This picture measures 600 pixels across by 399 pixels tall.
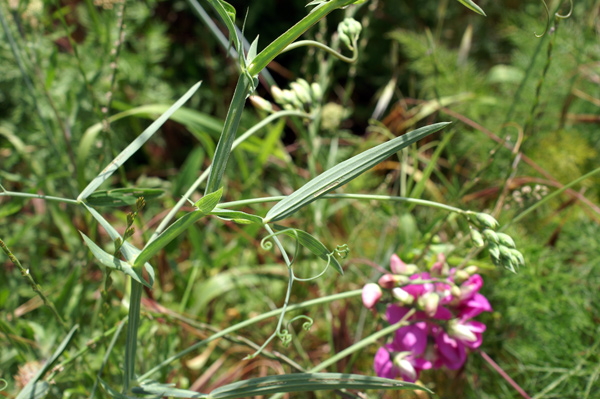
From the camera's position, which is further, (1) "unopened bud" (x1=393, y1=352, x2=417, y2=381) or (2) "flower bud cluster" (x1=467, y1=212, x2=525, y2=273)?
(1) "unopened bud" (x1=393, y1=352, x2=417, y2=381)

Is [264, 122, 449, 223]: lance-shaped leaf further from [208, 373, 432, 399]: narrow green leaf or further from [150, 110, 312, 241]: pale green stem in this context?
[208, 373, 432, 399]: narrow green leaf

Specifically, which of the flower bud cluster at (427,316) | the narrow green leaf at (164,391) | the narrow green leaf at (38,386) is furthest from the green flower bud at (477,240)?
the narrow green leaf at (38,386)

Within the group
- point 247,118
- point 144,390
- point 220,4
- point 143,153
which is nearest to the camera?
point 220,4

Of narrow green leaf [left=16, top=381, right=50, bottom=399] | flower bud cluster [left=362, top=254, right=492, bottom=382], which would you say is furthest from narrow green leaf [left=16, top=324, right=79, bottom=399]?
flower bud cluster [left=362, top=254, right=492, bottom=382]

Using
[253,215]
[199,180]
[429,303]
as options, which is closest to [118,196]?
[199,180]

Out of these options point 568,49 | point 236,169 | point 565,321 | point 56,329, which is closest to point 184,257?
point 236,169

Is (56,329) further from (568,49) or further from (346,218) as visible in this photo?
(568,49)
